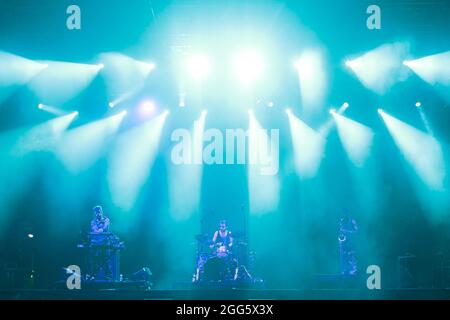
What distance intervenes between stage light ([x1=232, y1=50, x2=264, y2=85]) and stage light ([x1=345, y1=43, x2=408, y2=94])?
1.79 m

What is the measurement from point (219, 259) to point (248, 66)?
4.06 m

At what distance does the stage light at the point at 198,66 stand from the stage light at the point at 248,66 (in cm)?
57

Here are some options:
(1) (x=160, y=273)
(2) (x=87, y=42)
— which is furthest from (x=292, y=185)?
(2) (x=87, y=42)

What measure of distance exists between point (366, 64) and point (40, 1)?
250 inches

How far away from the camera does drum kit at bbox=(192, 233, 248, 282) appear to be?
28.5ft

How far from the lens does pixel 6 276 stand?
921 cm

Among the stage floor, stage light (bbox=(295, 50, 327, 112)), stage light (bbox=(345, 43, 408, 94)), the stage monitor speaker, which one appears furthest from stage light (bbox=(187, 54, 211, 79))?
the stage floor

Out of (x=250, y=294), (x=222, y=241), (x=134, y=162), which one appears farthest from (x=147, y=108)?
(x=250, y=294)

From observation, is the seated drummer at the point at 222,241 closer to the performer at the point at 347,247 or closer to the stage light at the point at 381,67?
the performer at the point at 347,247

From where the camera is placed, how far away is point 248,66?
34.5ft

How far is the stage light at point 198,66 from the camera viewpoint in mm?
10453

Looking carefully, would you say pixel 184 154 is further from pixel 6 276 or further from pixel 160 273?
pixel 6 276

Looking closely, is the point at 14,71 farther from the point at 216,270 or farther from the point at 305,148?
the point at 305,148

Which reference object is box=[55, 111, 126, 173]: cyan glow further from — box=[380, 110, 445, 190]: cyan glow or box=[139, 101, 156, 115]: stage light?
box=[380, 110, 445, 190]: cyan glow
